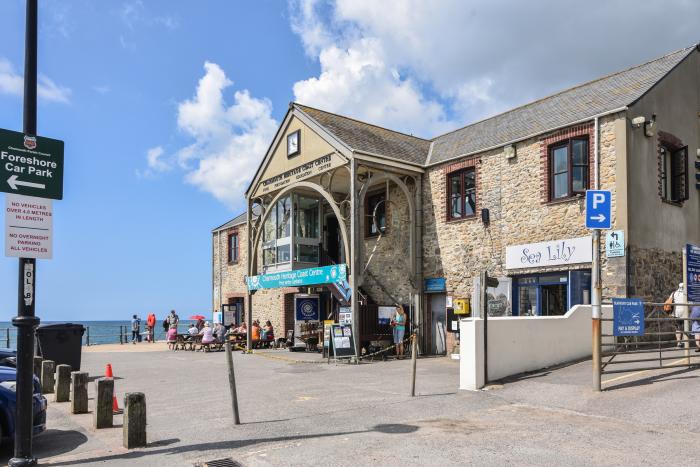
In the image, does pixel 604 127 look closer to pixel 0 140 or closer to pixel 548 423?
pixel 548 423

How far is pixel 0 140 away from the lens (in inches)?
247

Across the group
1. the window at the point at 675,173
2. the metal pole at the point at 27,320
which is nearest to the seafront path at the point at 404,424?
the metal pole at the point at 27,320

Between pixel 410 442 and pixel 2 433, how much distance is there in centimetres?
486

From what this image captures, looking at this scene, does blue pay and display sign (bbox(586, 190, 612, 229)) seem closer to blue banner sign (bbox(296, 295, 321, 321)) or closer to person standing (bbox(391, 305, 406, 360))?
person standing (bbox(391, 305, 406, 360))

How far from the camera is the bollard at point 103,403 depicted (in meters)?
8.25

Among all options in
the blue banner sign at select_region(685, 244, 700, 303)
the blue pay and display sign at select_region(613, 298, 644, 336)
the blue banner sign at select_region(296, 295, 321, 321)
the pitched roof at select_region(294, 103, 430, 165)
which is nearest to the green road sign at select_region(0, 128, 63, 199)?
the blue pay and display sign at select_region(613, 298, 644, 336)

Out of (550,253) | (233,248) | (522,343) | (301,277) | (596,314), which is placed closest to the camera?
(596,314)

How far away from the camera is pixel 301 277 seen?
1902 cm

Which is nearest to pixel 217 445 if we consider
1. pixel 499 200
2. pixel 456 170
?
pixel 499 200

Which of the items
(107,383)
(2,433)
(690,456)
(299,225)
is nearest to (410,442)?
(690,456)

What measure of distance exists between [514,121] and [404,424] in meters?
12.5

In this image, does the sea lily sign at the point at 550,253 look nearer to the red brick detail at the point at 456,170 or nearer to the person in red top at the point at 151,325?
the red brick detail at the point at 456,170

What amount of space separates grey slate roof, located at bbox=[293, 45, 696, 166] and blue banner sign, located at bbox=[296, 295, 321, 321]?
22.6 feet

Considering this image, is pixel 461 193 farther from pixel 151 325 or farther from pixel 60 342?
pixel 151 325
